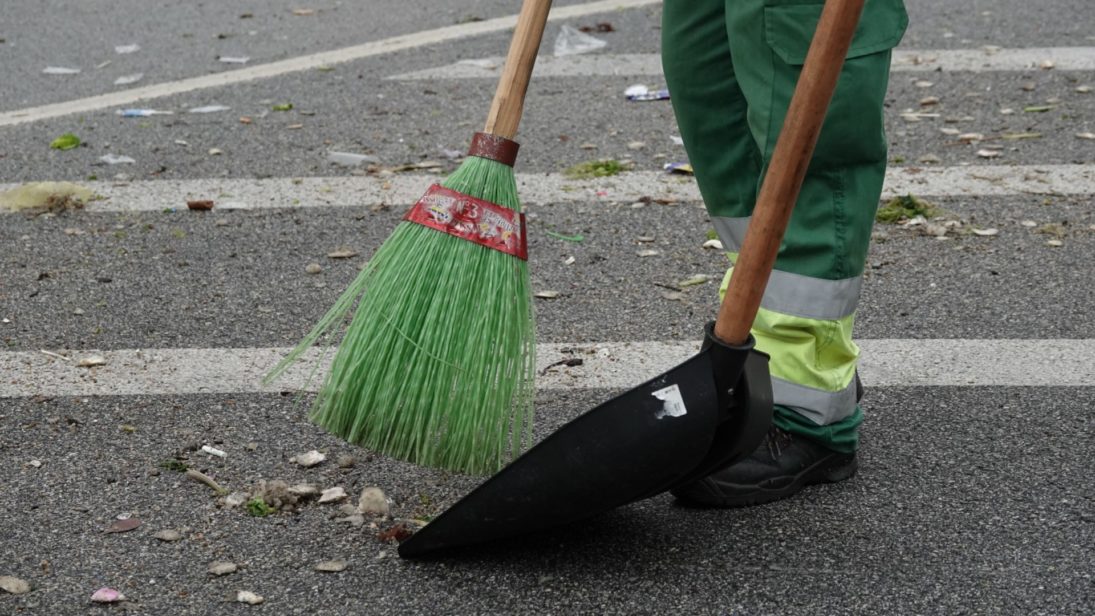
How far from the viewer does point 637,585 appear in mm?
2088

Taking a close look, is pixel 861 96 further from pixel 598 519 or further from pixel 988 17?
pixel 988 17

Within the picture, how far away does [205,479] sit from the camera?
7.95 ft

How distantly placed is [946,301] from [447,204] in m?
1.59

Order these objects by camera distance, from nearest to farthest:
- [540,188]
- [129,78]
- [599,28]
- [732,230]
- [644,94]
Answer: [732,230] < [540,188] < [644,94] < [129,78] < [599,28]

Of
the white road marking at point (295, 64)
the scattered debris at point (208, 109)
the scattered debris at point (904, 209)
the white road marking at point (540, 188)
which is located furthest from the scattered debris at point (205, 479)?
the white road marking at point (295, 64)

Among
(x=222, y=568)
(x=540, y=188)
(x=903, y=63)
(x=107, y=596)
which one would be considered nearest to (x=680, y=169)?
(x=540, y=188)

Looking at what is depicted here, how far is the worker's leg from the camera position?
7.03 ft

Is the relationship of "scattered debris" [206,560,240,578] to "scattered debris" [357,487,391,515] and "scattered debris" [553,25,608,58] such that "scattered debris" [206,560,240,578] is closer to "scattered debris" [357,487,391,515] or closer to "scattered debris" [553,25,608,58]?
"scattered debris" [357,487,391,515]

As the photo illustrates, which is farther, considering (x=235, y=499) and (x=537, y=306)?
(x=537, y=306)

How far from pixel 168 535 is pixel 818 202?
1.28 meters

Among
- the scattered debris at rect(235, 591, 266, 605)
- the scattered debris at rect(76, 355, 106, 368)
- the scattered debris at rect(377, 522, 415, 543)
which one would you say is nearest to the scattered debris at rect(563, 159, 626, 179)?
the scattered debris at rect(76, 355, 106, 368)

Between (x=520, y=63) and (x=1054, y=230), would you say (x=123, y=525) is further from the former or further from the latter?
Answer: (x=1054, y=230)

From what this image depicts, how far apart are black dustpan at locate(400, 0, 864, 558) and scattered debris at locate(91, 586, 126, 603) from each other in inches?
20.9

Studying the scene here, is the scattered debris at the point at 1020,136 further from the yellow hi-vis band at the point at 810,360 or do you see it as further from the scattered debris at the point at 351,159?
the yellow hi-vis band at the point at 810,360
